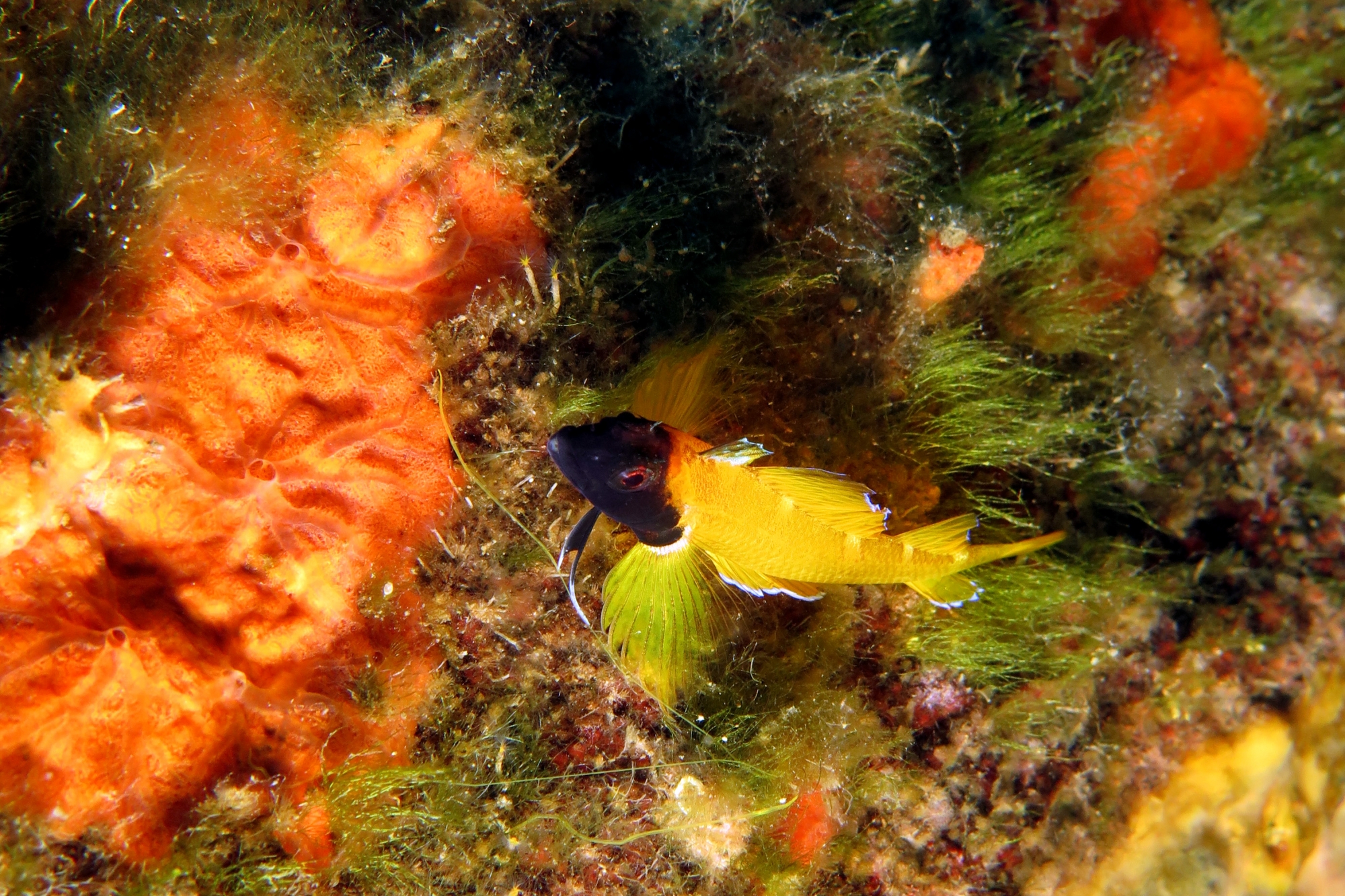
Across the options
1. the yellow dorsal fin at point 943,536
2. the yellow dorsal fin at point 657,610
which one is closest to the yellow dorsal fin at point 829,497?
the yellow dorsal fin at point 943,536

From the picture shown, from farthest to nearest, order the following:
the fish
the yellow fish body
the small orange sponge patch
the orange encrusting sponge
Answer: the orange encrusting sponge → the yellow fish body → the fish → the small orange sponge patch

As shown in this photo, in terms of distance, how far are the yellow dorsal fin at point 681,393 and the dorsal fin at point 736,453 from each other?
401 millimetres

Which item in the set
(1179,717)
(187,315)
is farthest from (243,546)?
(1179,717)

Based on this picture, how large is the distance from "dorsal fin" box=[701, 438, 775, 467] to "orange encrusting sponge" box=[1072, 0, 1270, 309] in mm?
3252

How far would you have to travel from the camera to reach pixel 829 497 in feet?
9.52

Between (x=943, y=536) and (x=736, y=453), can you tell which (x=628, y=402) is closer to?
(x=736, y=453)

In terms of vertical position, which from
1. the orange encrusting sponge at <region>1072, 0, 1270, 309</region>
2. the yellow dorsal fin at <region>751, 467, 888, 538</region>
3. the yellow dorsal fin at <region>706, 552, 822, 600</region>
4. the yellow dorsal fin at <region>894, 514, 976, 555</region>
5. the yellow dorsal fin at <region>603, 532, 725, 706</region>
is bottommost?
the yellow dorsal fin at <region>603, 532, 725, 706</region>

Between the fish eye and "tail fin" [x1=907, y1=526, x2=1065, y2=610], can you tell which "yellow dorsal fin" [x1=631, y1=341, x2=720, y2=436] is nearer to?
the fish eye

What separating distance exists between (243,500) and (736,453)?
2.40m

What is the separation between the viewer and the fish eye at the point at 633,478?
274 cm

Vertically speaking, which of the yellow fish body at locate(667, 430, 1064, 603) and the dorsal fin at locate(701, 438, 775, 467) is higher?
the dorsal fin at locate(701, 438, 775, 467)

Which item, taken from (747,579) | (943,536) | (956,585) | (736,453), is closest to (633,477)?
(736,453)

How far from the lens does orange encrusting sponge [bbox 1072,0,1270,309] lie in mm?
4336

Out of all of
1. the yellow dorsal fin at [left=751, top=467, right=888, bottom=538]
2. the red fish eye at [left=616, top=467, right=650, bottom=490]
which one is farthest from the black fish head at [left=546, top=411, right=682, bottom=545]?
the yellow dorsal fin at [left=751, top=467, right=888, bottom=538]
